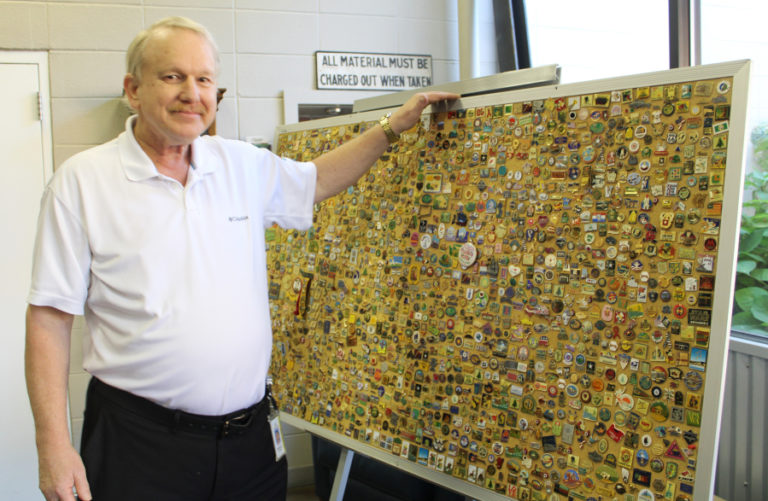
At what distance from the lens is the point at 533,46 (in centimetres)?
281

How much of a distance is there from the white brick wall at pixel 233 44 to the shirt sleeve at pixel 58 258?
1.41 m

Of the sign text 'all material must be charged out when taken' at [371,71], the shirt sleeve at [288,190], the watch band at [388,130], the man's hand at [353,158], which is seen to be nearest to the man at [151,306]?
the shirt sleeve at [288,190]

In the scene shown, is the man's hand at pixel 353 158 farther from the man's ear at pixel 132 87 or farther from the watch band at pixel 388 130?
the man's ear at pixel 132 87

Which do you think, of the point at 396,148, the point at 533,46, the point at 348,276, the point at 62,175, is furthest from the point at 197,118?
the point at 533,46

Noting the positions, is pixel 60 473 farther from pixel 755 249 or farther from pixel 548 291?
pixel 755 249

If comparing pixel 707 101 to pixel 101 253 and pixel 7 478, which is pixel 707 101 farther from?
pixel 7 478

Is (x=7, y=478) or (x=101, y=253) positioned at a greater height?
(x=101, y=253)

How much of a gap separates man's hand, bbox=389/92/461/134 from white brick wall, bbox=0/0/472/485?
4.11ft

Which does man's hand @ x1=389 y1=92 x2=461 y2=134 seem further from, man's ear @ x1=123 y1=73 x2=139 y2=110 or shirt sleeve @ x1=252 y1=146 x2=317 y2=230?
man's ear @ x1=123 y1=73 x2=139 y2=110

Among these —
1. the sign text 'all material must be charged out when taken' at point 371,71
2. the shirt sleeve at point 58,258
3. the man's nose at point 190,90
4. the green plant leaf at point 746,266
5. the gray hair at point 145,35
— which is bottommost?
the green plant leaf at point 746,266

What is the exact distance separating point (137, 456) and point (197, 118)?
0.71 m

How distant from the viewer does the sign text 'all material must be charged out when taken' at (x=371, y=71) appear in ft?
8.91

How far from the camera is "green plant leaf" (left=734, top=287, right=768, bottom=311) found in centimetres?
189

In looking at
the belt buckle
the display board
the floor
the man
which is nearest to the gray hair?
the man
